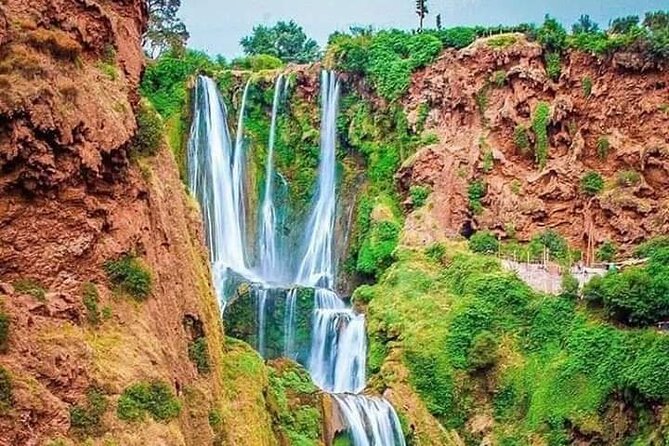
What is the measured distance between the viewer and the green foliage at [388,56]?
39625mm

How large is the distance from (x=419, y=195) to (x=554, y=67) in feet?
26.2

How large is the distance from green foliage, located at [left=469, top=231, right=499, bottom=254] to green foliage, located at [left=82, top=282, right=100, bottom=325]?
21355 millimetres

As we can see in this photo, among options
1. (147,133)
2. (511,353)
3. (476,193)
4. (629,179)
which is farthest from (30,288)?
(629,179)

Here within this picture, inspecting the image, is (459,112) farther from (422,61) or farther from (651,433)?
(651,433)

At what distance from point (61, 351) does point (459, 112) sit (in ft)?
90.4

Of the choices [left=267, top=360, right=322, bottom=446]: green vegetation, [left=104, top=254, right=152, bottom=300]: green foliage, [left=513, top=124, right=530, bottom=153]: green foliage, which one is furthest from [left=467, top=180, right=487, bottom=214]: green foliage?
[left=104, top=254, right=152, bottom=300]: green foliage

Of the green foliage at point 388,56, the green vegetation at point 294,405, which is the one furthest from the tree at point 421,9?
the green vegetation at point 294,405

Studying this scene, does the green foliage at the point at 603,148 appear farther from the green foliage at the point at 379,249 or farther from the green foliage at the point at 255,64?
the green foliage at the point at 255,64

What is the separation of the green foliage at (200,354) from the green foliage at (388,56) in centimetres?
2408

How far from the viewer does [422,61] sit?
39.6 meters

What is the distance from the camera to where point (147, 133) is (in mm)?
17359

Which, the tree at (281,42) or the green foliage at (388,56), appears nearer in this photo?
the green foliage at (388,56)

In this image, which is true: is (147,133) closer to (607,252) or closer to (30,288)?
(30,288)

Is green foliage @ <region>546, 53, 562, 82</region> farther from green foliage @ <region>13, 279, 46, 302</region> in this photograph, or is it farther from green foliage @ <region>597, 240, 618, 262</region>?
green foliage @ <region>13, 279, 46, 302</region>
